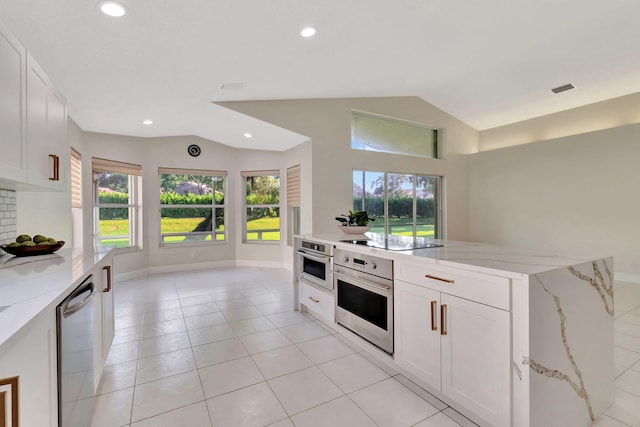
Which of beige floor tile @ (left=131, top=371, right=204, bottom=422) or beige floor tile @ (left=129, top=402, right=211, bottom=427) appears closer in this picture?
beige floor tile @ (left=129, top=402, right=211, bottom=427)

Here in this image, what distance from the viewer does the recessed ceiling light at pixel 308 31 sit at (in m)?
2.62

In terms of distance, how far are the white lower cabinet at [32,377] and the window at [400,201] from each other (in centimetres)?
435

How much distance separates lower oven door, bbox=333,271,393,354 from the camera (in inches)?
82.4

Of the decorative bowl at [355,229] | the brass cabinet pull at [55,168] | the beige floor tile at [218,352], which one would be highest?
the brass cabinet pull at [55,168]

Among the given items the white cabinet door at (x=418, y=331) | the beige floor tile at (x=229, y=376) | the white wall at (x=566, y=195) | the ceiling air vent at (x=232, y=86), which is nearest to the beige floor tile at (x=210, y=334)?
the beige floor tile at (x=229, y=376)

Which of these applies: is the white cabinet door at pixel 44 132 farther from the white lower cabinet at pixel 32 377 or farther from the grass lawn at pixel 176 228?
the grass lawn at pixel 176 228

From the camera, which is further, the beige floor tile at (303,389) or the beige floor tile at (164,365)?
the beige floor tile at (164,365)

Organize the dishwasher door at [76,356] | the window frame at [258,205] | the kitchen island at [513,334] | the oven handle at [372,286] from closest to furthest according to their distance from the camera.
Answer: the dishwasher door at [76,356] < the kitchen island at [513,334] < the oven handle at [372,286] < the window frame at [258,205]

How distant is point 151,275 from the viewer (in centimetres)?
534

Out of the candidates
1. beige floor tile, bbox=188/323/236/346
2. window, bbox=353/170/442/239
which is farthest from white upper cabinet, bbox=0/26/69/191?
window, bbox=353/170/442/239

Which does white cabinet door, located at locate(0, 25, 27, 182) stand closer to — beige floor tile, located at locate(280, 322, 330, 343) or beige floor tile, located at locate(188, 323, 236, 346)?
beige floor tile, located at locate(188, 323, 236, 346)

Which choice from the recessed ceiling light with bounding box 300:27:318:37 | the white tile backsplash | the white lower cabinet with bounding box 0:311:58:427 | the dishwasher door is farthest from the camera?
the recessed ceiling light with bounding box 300:27:318:37

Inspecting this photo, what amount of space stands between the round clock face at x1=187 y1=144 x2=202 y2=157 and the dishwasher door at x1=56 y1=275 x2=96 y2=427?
14.4 ft

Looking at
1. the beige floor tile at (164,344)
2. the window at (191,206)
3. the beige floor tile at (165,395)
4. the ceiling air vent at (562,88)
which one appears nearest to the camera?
the beige floor tile at (165,395)
